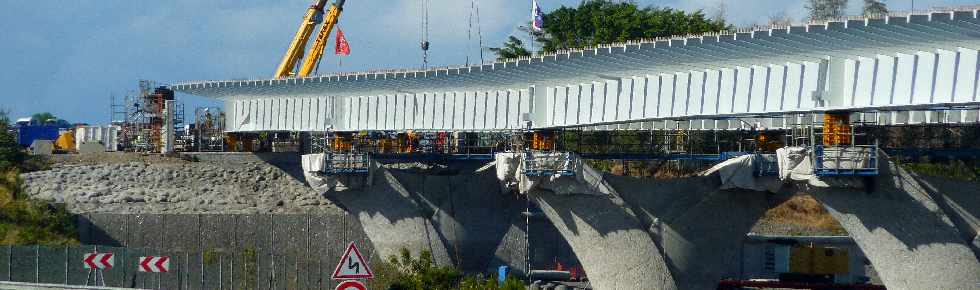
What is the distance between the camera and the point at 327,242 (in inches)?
2906

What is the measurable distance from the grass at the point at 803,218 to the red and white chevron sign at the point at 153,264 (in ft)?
189

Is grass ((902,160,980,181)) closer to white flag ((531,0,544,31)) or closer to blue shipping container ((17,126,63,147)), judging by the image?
white flag ((531,0,544,31))

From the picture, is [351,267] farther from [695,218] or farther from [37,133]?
[37,133]

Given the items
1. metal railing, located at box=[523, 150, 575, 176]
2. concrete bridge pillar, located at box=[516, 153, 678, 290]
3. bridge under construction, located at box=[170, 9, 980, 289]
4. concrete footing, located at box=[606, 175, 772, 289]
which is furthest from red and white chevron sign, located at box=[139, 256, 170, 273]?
concrete footing, located at box=[606, 175, 772, 289]

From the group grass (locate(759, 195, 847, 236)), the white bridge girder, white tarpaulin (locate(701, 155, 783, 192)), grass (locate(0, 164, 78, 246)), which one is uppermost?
the white bridge girder

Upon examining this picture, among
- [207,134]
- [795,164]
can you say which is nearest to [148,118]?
[207,134]

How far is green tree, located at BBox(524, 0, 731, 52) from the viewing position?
10931 cm

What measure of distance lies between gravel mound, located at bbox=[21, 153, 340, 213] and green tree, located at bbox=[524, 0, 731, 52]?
34916mm

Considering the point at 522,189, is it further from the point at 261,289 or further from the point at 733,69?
the point at 261,289

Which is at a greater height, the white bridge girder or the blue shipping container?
the white bridge girder

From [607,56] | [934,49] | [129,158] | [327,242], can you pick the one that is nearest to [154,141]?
[129,158]

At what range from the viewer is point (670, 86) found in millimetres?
51281

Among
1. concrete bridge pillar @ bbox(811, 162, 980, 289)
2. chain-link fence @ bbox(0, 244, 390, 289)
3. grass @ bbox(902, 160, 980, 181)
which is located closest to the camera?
chain-link fence @ bbox(0, 244, 390, 289)

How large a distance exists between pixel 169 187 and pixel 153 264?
4062cm
